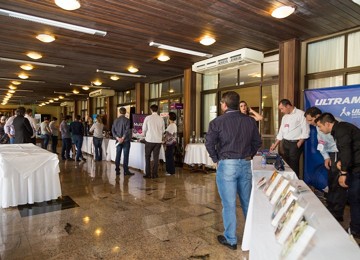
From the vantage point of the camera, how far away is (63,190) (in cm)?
473

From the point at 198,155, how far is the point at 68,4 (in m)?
4.24

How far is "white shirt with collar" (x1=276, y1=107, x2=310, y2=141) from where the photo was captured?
13.9ft

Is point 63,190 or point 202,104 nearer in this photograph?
point 63,190

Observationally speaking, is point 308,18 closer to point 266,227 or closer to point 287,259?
point 266,227

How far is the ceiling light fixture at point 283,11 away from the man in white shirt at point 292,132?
1.30 meters

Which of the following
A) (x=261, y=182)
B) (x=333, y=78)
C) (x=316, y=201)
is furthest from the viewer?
(x=333, y=78)

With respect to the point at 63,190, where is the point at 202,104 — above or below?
above

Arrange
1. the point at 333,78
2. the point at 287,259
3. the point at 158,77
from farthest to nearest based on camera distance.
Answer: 1. the point at 158,77
2. the point at 333,78
3. the point at 287,259

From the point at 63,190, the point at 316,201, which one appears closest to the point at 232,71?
the point at 63,190

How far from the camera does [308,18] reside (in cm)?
387

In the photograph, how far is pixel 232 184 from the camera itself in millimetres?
2553

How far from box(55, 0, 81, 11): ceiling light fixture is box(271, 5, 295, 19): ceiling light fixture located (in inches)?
103

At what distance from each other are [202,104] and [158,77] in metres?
2.06

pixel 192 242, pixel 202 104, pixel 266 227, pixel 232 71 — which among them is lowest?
pixel 192 242
